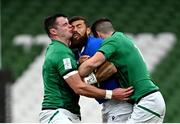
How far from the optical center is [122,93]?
786 centimetres

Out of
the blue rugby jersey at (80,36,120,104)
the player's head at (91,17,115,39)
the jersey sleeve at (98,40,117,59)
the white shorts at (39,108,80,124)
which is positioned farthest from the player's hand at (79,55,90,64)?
the white shorts at (39,108,80,124)

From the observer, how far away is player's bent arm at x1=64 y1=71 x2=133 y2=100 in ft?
25.6

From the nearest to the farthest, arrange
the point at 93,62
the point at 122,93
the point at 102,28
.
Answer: the point at 93,62 < the point at 122,93 < the point at 102,28

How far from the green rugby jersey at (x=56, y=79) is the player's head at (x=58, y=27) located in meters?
0.08

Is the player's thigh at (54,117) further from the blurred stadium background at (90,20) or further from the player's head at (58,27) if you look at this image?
the blurred stadium background at (90,20)

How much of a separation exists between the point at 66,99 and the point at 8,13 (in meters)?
12.4

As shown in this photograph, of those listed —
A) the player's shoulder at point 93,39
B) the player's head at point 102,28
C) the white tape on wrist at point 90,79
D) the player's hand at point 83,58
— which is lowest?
the white tape on wrist at point 90,79

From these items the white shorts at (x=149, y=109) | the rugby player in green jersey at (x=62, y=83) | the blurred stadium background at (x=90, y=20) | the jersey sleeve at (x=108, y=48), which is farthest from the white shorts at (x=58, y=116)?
the blurred stadium background at (x=90, y=20)

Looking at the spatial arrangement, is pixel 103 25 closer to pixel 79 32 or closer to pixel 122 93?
pixel 79 32

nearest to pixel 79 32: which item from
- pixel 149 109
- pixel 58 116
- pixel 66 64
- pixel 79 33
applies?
pixel 79 33

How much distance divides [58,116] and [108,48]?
0.74 metres

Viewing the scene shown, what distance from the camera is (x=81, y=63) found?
7918mm

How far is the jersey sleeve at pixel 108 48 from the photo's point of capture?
777 cm

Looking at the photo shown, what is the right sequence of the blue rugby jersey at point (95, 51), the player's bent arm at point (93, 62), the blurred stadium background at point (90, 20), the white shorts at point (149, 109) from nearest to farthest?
the player's bent arm at point (93, 62) < the white shorts at point (149, 109) < the blue rugby jersey at point (95, 51) < the blurred stadium background at point (90, 20)
